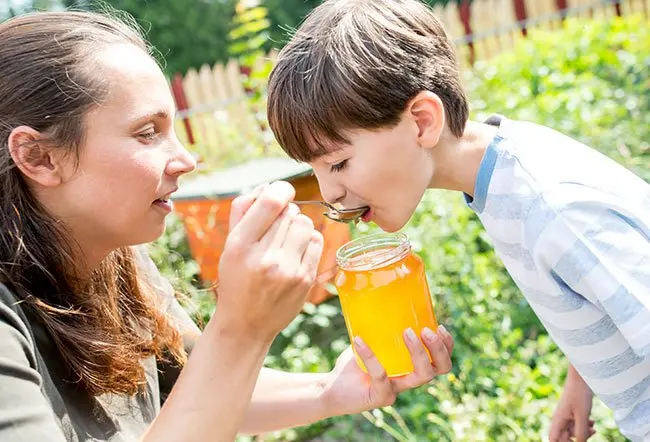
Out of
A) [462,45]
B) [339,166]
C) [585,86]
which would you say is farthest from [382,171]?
[462,45]

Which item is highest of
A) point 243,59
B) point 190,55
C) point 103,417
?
point 103,417

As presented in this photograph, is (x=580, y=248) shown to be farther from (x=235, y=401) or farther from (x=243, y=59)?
(x=243, y=59)

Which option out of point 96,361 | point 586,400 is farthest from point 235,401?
point 586,400

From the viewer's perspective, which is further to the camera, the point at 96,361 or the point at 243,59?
the point at 243,59

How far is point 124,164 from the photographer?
4.82 ft

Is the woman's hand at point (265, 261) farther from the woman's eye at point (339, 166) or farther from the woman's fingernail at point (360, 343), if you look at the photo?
the woman's eye at point (339, 166)

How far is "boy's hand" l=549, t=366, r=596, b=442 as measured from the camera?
1.81 m

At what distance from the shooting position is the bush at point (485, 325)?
2.57 metres

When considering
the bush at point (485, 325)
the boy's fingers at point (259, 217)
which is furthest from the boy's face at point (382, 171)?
the bush at point (485, 325)

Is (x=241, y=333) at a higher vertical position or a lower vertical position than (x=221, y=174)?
higher

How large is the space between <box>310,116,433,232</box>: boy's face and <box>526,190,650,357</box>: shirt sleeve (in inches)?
13.8

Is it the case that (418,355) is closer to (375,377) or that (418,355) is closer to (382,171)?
(375,377)

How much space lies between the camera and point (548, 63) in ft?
16.6

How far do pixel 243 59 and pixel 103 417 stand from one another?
4348 mm
